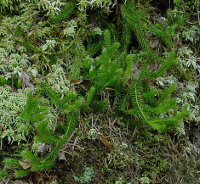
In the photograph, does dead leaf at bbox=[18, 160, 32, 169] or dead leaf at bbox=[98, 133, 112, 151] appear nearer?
dead leaf at bbox=[18, 160, 32, 169]

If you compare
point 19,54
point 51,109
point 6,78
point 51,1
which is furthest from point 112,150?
point 51,1

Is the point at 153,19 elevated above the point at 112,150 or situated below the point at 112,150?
above

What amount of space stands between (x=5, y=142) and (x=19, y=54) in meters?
0.84

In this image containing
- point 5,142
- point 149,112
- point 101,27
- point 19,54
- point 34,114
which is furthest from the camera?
point 101,27

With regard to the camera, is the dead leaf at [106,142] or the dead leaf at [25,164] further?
the dead leaf at [106,142]

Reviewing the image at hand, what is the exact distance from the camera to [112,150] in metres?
2.07

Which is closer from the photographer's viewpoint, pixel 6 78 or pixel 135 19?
pixel 6 78

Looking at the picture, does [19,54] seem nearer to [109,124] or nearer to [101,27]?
[101,27]

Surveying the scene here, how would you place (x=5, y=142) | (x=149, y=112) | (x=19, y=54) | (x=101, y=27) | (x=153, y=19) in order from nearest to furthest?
(x=5, y=142) < (x=149, y=112) < (x=19, y=54) < (x=101, y=27) < (x=153, y=19)

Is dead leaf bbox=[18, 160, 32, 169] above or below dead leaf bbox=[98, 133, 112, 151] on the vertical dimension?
above

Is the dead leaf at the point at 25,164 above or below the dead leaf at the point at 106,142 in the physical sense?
above

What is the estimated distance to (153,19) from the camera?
2822mm

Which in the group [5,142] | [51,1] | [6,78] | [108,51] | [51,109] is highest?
[51,1]

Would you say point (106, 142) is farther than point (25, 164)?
Yes
